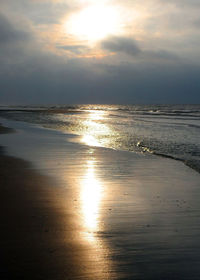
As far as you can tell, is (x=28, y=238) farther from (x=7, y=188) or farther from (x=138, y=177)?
(x=138, y=177)

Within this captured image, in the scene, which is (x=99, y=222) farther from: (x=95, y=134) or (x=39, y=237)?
(x=95, y=134)

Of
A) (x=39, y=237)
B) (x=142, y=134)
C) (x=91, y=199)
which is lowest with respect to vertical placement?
(x=142, y=134)

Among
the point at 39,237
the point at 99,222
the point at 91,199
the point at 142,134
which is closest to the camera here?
the point at 39,237

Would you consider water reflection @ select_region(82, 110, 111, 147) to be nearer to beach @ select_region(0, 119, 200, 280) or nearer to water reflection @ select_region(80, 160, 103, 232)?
beach @ select_region(0, 119, 200, 280)

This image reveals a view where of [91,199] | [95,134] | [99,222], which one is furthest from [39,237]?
[95,134]

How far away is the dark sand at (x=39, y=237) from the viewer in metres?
4.02

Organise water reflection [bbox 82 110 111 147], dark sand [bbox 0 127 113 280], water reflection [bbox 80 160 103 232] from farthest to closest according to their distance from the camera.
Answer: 1. water reflection [bbox 82 110 111 147]
2. water reflection [bbox 80 160 103 232]
3. dark sand [bbox 0 127 113 280]

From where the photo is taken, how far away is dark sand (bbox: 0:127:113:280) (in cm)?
402

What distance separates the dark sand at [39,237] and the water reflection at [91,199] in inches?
11.0

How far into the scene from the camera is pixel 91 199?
7.23 m

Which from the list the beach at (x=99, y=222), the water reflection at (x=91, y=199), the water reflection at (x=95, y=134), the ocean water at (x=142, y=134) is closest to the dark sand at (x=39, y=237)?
the beach at (x=99, y=222)

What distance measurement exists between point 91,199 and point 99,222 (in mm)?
1493

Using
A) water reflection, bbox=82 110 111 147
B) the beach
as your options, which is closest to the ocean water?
water reflection, bbox=82 110 111 147

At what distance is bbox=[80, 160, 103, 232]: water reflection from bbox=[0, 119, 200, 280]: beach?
17mm
